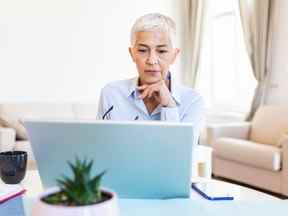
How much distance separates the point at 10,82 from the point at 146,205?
4255 millimetres

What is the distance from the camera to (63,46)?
534 centimetres

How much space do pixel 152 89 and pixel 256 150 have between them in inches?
105

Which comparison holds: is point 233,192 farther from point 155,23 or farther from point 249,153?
point 249,153

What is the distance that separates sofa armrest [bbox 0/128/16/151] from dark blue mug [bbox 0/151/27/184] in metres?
2.43

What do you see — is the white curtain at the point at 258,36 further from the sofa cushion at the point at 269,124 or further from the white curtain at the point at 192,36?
the white curtain at the point at 192,36

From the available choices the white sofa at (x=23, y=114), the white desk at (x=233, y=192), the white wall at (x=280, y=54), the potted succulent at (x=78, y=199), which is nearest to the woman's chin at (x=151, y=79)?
the white desk at (x=233, y=192)

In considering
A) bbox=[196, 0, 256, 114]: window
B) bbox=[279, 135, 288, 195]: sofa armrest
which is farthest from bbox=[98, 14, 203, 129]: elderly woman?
bbox=[196, 0, 256, 114]: window

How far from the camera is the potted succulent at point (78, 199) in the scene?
67 centimetres

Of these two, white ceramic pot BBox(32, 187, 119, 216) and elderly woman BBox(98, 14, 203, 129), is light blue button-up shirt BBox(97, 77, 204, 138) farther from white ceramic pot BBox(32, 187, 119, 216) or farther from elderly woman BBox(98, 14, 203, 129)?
white ceramic pot BBox(32, 187, 119, 216)

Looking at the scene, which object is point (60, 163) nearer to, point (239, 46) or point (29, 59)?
point (29, 59)

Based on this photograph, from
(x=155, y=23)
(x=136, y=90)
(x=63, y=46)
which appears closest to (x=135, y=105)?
(x=136, y=90)

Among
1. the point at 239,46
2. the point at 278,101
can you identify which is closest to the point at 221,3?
the point at 239,46

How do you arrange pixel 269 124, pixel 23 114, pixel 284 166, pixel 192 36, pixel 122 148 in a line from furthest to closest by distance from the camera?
pixel 192 36 → pixel 269 124 → pixel 23 114 → pixel 284 166 → pixel 122 148

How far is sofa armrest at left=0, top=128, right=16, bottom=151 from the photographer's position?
388 cm
